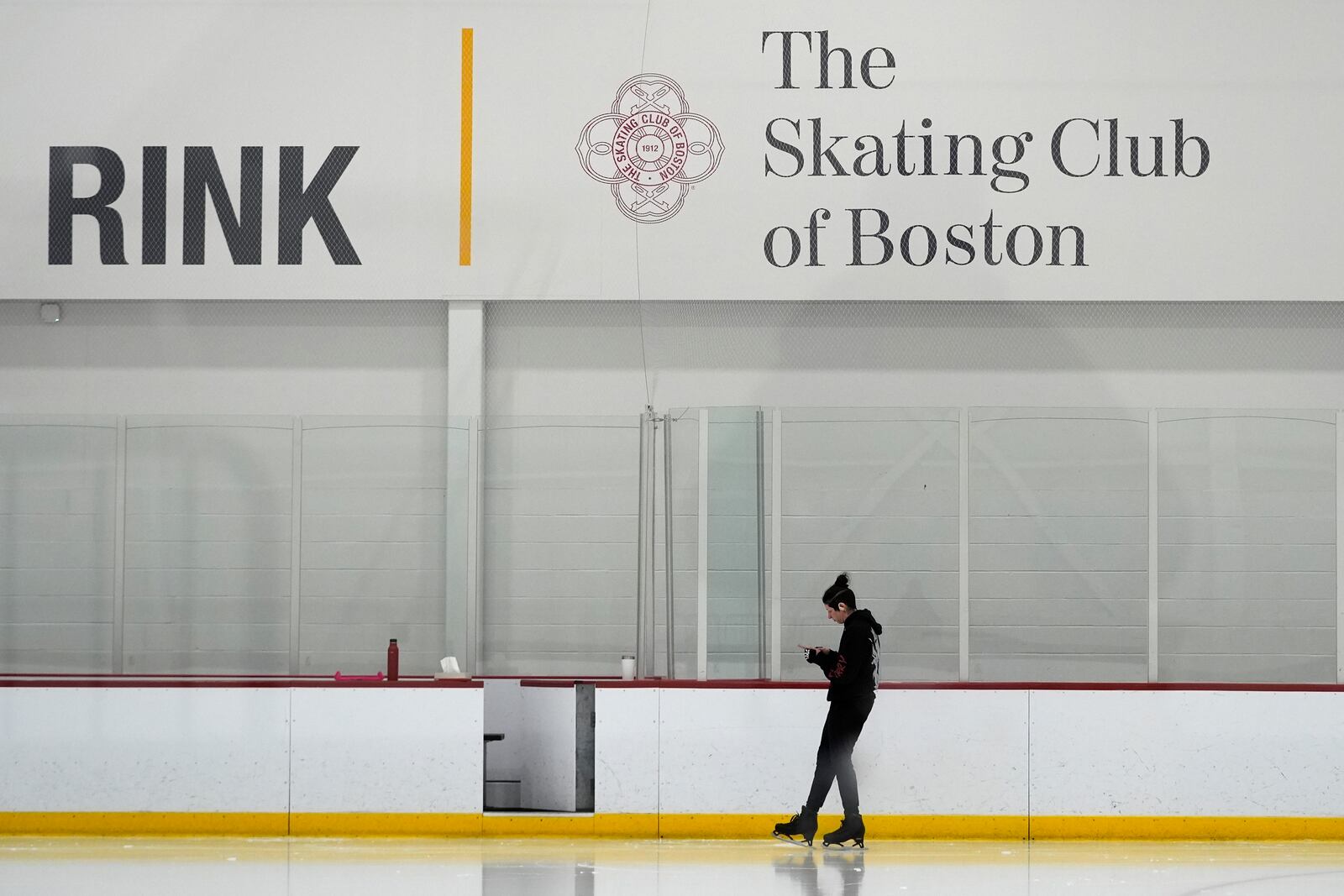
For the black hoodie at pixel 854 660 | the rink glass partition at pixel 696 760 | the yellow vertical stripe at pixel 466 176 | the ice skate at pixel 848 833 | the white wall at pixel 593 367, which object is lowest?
the ice skate at pixel 848 833

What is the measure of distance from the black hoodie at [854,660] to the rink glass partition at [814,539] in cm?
56

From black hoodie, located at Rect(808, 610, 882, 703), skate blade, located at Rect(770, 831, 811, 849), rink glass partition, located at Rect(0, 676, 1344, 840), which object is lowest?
skate blade, located at Rect(770, 831, 811, 849)

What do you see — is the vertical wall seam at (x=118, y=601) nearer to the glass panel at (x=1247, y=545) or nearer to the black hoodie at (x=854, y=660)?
the black hoodie at (x=854, y=660)

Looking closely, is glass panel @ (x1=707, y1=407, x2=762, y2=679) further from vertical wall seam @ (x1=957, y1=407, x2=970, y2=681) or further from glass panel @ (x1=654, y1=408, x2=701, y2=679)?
vertical wall seam @ (x1=957, y1=407, x2=970, y2=681)

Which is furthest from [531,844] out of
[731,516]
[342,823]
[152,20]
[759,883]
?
[152,20]

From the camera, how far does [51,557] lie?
349 inches

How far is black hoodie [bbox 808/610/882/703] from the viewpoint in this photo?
780 centimetres

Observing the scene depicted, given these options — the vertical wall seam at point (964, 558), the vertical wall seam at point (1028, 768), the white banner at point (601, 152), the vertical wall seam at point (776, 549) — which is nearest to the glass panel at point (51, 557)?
the white banner at point (601, 152)

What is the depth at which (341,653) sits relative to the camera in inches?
371

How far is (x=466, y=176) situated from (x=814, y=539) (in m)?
3.66

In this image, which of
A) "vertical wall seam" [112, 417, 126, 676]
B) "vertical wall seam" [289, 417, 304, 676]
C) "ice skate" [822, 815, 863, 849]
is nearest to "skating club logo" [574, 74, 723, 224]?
"vertical wall seam" [289, 417, 304, 676]

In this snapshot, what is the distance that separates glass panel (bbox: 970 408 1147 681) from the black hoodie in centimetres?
87

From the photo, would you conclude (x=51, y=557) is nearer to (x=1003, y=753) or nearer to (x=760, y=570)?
(x=760, y=570)

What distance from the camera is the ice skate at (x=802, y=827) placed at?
7.80m
